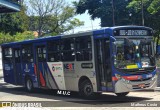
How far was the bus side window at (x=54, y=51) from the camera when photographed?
16047 millimetres

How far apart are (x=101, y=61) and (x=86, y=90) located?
5.30 feet

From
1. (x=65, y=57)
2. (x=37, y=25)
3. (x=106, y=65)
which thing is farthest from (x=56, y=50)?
(x=37, y=25)

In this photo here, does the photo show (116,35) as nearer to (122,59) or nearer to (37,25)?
(122,59)

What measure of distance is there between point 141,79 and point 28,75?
770 centimetres

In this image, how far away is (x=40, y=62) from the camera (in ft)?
57.8

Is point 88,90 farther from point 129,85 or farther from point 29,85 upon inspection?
point 29,85

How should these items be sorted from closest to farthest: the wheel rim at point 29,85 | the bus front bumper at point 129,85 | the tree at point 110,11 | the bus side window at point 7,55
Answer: the bus front bumper at point 129,85, the wheel rim at point 29,85, the bus side window at point 7,55, the tree at point 110,11

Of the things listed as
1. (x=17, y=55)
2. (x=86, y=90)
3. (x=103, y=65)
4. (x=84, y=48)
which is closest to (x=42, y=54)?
(x=17, y=55)

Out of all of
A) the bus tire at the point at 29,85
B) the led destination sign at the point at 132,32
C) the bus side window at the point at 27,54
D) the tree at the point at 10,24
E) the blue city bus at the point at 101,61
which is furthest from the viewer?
the tree at the point at 10,24

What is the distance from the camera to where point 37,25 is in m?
55.6

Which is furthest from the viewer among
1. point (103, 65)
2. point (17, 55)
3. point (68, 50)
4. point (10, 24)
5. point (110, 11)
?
point (110, 11)

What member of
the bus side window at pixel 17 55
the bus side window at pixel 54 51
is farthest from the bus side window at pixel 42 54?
the bus side window at pixel 17 55

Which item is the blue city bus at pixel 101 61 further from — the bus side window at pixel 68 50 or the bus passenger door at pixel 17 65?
the bus passenger door at pixel 17 65

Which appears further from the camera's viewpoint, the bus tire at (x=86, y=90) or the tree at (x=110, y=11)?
the tree at (x=110, y=11)
